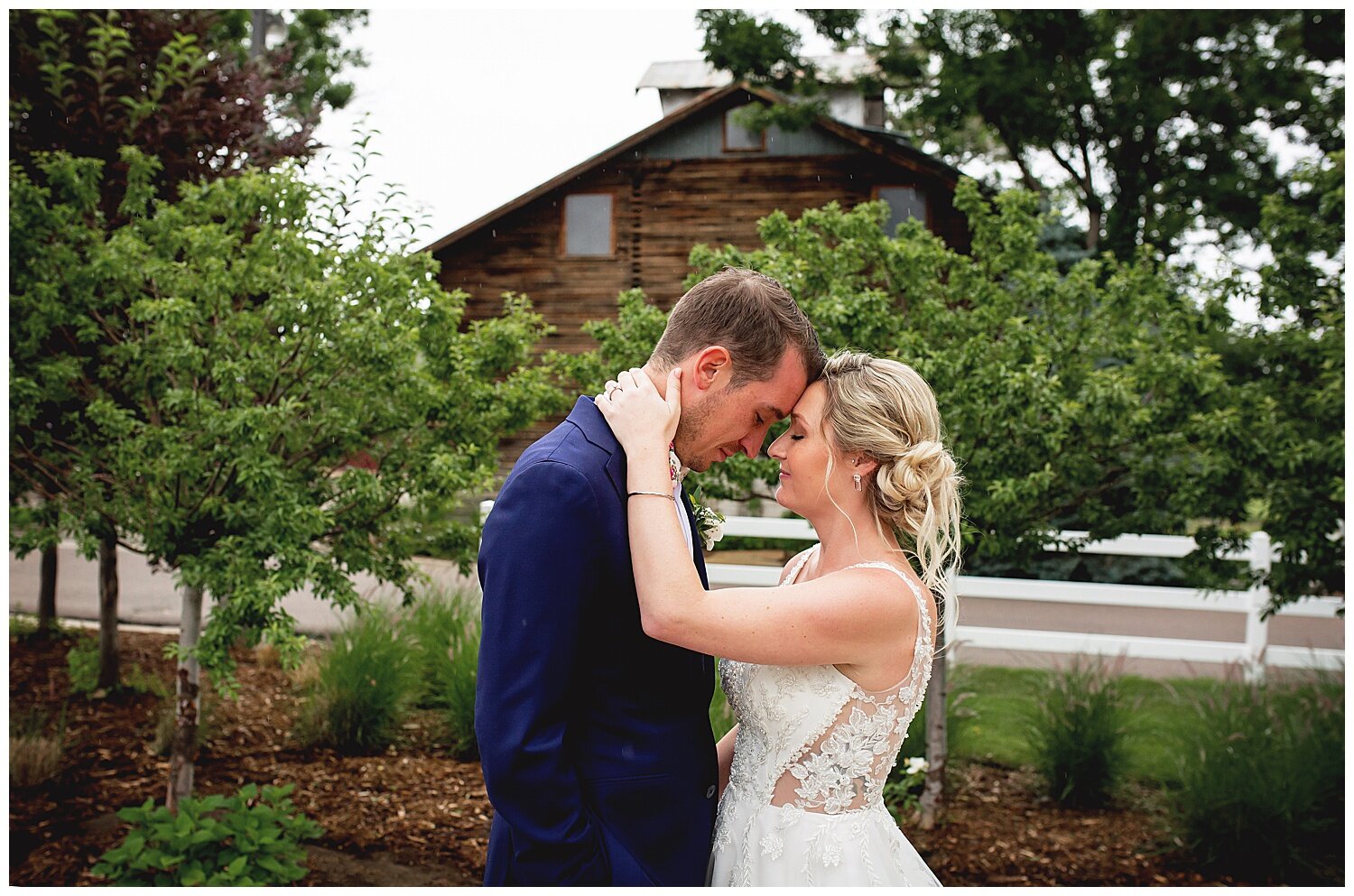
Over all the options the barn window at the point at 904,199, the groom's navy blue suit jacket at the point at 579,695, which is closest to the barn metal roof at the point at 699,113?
the barn window at the point at 904,199

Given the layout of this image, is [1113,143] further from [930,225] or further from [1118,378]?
[1118,378]

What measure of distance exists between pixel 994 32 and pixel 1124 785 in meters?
13.7

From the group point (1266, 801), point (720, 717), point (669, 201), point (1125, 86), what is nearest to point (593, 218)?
point (669, 201)

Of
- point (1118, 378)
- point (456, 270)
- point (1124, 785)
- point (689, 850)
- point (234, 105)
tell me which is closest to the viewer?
point (689, 850)

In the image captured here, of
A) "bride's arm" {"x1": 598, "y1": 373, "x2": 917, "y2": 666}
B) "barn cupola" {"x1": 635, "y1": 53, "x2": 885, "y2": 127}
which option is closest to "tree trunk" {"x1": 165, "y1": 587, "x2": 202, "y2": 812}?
"bride's arm" {"x1": 598, "y1": 373, "x2": 917, "y2": 666}

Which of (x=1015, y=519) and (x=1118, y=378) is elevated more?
(x=1118, y=378)

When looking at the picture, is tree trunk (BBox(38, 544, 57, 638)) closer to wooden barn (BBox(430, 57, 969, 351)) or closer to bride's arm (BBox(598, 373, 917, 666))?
bride's arm (BBox(598, 373, 917, 666))

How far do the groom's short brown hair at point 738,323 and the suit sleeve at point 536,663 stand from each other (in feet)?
1.73

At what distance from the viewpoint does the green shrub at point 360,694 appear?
6.80 meters

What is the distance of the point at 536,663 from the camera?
211cm

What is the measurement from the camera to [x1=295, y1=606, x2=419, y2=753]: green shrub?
680cm

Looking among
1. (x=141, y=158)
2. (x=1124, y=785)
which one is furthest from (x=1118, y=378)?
(x=141, y=158)

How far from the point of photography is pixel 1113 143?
1862cm

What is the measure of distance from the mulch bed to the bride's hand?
3.76 m
